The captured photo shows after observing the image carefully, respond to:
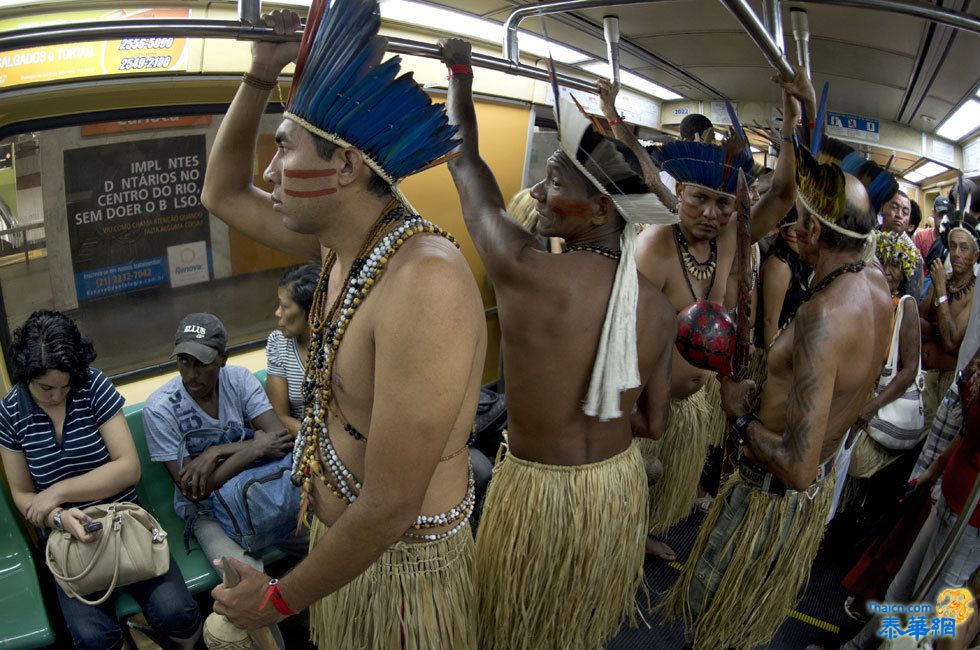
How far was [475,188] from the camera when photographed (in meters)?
2.35

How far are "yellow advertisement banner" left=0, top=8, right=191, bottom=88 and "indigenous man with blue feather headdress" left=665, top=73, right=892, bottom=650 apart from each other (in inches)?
96.7

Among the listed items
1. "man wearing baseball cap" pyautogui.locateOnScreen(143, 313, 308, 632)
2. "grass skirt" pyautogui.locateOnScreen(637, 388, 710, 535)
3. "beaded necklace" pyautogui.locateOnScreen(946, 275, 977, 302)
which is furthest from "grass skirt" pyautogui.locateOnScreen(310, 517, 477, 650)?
"beaded necklace" pyautogui.locateOnScreen(946, 275, 977, 302)

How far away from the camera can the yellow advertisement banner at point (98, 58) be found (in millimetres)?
2611

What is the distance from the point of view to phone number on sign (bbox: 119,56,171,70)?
2938 mm

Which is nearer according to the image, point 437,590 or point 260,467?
point 437,590

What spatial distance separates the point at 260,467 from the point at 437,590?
1.67 metres

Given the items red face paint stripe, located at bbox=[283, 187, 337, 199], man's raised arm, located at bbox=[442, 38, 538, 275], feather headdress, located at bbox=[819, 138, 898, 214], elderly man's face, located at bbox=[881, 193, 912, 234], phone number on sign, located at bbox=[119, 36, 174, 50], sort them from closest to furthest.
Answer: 1. red face paint stripe, located at bbox=[283, 187, 337, 199]
2. man's raised arm, located at bbox=[442, 38, 538, 275]
3. phone number on sign, located at bbox=[119, 36, 174, 50]
4. feather headdress, located at bbox=[819, 138, 898, 214]
5. elderly man's face, located at bbox=[881, 193, 912, 234]

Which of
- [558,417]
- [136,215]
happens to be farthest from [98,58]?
[558,417]

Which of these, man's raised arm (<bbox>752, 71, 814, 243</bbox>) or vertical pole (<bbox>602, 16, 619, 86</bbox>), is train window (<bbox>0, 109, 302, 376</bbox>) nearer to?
vertical pole (<bbox>602, 16, 619, 86</bbox>)

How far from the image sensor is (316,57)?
54.5 inches

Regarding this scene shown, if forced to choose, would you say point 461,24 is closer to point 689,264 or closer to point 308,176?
point 689,264

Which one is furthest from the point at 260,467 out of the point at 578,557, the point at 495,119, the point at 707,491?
the point at 495,119

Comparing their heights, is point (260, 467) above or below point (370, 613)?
below

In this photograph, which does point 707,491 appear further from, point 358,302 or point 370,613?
point 358,302
